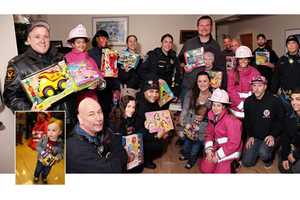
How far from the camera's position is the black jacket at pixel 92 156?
1.46 meters

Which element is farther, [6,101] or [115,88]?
[115,88]

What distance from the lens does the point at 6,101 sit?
4.79 feet

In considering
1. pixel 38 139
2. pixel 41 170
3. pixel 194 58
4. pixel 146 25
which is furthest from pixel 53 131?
pixel 194 58

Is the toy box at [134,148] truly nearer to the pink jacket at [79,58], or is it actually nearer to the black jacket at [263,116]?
the pink jacket at [79,58]

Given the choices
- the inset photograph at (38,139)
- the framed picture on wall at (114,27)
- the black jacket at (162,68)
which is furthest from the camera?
the black jacket at (162,68)

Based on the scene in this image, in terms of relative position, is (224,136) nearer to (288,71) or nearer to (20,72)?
(288,71)

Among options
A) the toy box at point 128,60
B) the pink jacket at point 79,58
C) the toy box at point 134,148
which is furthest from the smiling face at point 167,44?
→ the toy box at point 134,148

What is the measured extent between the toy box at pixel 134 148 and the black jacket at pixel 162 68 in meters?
0.29

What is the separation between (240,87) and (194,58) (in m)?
0.27

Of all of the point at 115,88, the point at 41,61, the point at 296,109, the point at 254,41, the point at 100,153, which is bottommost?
the point at 100,153
